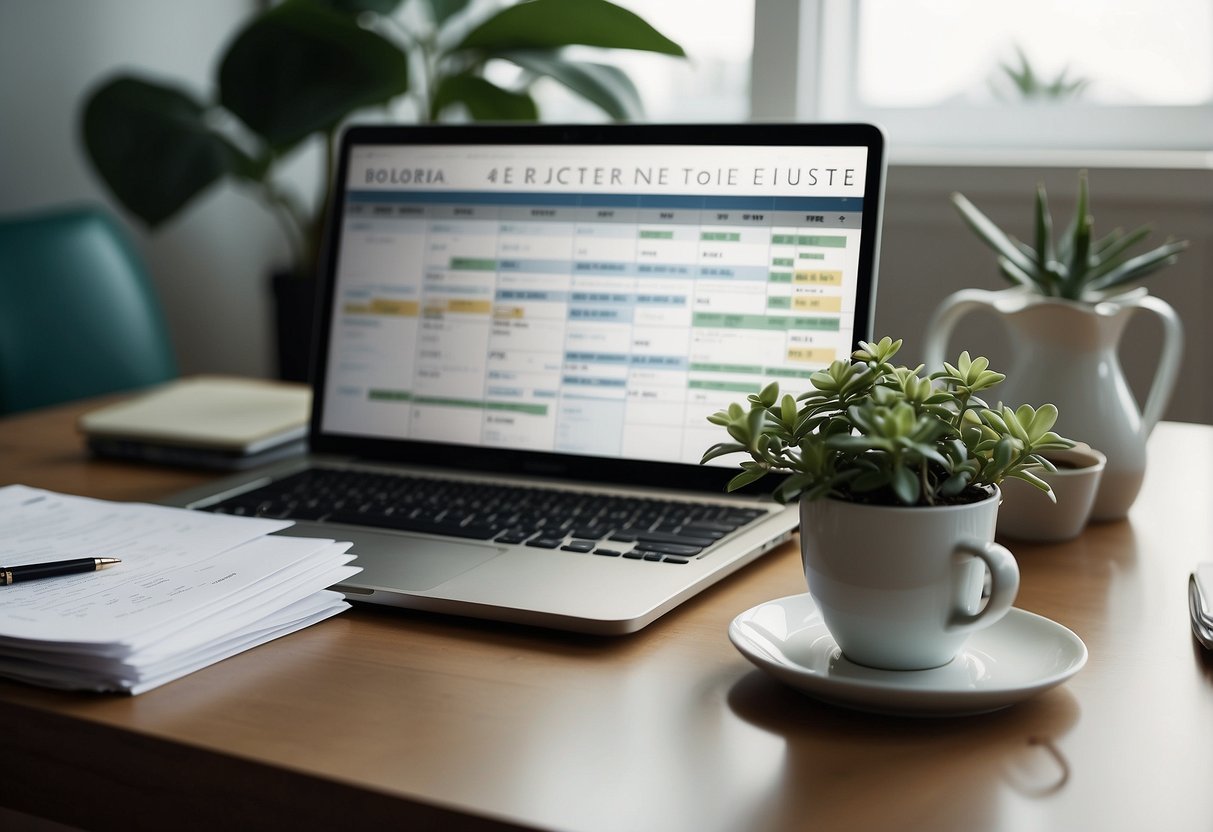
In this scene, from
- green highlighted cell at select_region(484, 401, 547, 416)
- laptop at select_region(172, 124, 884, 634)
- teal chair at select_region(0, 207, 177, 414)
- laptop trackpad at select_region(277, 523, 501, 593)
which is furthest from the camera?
teal chair at select_region(0, 207, 177, 414)

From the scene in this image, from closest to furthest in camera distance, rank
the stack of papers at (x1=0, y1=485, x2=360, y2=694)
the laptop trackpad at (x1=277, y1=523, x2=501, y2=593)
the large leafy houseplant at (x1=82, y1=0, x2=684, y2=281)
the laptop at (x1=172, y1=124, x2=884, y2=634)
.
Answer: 1. the stack of papers at (x1=0, y1=485, x2=360, y2=694)
2. the laptop trackpad at (x1=277, y1=523, x2=501, y2=593)
3. the laptop at (x1=172, y1=124, x2=884, y2=634)
4. the large leafy houseplant at (x1=82, y1=0, x2=684, y2=281)

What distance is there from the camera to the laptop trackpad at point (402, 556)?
2.32 feet

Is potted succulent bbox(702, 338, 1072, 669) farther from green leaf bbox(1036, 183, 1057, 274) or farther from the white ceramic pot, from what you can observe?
green leaf bbox(1036, 183, 1057, 274)

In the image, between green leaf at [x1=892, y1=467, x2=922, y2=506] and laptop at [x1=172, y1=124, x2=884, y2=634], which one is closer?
green leaf at [x1=892, y1=467, x2=922, y2=506]

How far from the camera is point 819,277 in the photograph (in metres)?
0.89

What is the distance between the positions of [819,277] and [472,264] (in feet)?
1.02

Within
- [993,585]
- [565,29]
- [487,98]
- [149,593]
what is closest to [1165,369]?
[993,585]

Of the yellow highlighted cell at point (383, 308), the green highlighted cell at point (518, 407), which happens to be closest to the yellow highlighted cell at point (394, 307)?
the yellow highlighted cell at point (383, 308)

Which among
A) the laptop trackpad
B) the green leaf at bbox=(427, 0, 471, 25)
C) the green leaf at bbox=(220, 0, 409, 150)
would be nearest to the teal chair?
the green leaf at bbox=(220, 0, 409, 150)

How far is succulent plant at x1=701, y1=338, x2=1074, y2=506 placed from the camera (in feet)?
1.71

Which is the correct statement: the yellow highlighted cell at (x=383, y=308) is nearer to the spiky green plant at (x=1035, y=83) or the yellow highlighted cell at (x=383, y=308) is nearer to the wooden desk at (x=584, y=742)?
the wooden desk at (x=584, y=742)

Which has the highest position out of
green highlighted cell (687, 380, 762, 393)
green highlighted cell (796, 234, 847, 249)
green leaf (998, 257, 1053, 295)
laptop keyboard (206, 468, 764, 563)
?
green highlighted cell (796, 234, 847, 249)

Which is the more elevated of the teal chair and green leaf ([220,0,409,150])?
green leaf ([220,0,409,150])

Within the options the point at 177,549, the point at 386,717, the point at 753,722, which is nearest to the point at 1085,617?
the point at 753,722
